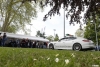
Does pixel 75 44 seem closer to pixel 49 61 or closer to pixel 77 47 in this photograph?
pixel 77 47

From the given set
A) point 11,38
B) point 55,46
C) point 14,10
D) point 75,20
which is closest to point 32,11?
point 14,10

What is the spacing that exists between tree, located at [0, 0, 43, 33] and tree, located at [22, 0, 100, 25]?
2870cm

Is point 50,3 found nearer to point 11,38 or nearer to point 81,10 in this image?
point 81,10

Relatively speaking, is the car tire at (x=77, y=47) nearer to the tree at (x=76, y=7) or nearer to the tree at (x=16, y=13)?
the tree at (x=76, y=7)

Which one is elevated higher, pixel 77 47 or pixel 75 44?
pixel 75 44

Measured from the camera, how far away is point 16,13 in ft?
126

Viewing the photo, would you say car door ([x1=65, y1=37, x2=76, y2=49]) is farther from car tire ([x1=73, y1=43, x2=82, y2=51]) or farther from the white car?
car tire ([x1=73, y1=43, x2=82, y2=51])

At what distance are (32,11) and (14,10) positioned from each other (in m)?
3.27

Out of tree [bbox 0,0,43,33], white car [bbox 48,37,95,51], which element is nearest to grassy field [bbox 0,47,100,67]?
white car [bbox 48,37,95,51]

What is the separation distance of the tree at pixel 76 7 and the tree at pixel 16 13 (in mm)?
28698

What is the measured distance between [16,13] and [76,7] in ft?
99.0

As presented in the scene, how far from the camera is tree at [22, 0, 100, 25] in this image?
8598 millimetres

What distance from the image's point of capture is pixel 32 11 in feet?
130

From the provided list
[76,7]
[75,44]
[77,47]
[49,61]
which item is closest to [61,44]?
[75,44]
